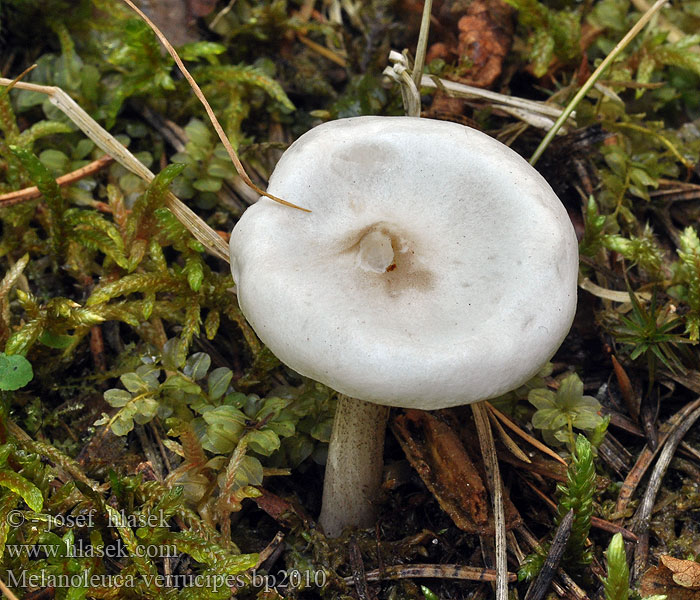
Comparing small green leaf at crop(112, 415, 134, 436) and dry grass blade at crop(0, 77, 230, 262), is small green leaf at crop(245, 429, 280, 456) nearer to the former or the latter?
small green leaf at crop(112, 415, 134, 436)

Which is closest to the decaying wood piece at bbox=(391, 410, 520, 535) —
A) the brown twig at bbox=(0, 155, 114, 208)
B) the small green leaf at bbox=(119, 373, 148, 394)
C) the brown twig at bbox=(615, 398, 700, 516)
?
the brown twig at bbox=(615, 398, 700, 516)

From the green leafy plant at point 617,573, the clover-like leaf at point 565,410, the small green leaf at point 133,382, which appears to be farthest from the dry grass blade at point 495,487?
the small green leaf at point 133,382

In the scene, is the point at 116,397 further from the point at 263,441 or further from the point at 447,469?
the point at 447,469

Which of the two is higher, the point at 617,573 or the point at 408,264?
the point at 408,264

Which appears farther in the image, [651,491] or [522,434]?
[522,434]

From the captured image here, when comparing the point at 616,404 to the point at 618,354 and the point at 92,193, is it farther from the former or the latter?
the point at 92,193

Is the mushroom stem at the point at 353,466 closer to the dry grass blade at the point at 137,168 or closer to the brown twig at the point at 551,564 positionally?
the brown twig at the point at 551,564

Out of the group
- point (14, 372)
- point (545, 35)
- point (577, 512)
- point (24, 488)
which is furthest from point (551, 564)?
point (545, 35)

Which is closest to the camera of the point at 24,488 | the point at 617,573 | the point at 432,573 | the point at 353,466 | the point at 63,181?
the point at 617,573
